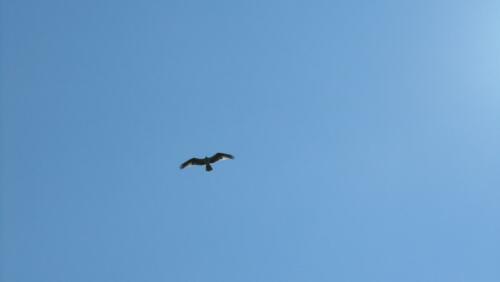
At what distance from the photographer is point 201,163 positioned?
82125 mm

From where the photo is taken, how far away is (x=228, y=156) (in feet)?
265

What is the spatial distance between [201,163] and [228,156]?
2.97 metres
